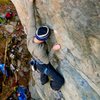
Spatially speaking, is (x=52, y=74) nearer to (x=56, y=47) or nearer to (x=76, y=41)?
(x=56, y=47)

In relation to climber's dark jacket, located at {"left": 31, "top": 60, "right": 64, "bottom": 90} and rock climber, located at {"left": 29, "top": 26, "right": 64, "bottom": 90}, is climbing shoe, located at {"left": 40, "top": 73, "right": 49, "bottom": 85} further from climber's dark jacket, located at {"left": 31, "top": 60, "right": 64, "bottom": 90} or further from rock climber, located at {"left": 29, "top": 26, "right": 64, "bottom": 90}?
climber's dark jacket, located at {"left": 31, "top": 60, "right": 64, "bottom": 90}

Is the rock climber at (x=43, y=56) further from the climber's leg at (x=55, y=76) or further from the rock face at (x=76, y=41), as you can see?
the rock face at (x=76, y=41)

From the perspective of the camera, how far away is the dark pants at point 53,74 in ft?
20.3

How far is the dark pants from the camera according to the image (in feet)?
20.3

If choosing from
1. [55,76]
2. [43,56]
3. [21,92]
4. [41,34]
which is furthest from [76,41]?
[21,92]

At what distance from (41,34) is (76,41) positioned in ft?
2.63

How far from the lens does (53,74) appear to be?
6.23 meters

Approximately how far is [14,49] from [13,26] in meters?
0.84

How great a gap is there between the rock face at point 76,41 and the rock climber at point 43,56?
0.12 meters

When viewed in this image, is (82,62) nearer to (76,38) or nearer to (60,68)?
(76,38)

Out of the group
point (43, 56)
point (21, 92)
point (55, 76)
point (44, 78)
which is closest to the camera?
point (43, 56)

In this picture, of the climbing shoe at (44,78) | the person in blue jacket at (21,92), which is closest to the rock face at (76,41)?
the climbing shoe at (44,78)

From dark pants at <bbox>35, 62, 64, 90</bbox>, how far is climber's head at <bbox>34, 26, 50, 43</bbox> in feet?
2.91

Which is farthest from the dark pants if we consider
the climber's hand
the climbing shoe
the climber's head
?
the climber's head
